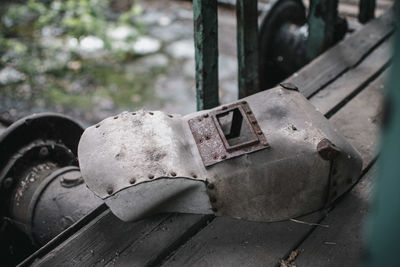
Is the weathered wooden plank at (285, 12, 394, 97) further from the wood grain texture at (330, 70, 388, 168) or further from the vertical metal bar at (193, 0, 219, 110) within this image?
the vertical metal bar at (193, 0, 219, 110)

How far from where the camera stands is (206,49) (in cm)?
202

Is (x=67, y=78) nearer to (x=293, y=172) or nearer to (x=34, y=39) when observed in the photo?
(x=34, y=39)

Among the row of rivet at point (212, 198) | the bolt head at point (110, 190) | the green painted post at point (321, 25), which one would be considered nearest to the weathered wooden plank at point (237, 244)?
the row of rivet at point (212, 198)

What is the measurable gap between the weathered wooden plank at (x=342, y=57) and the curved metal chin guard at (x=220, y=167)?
0.91 meters

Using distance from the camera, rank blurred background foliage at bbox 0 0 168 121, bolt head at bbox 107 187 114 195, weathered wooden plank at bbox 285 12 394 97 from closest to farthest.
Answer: bolt head at bbox 107 187 114 195 → weathered wooden plank at bbox 285 12 394 97 → blurred background foliage at bbox 0 0 168 121

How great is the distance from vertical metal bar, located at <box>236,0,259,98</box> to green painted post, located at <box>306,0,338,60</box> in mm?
778

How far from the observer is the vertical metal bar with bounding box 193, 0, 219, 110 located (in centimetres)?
192

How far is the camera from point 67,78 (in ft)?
14.9

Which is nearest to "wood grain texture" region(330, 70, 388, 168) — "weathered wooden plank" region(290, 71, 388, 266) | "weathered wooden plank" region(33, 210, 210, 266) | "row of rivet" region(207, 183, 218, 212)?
"weathered wooden plank" region(290, 71, 388, 266)

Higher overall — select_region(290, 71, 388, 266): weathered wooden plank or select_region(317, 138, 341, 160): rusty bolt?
select_region(317, 138, 341, 160): rusty bolt

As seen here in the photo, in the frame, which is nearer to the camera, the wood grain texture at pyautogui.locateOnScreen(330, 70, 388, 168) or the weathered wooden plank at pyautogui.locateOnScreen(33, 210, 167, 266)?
the weathered wooden plank at pyautogui.locateOnScreen(33, 210, 167, 266)

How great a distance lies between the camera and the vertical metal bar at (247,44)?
210 centimetres

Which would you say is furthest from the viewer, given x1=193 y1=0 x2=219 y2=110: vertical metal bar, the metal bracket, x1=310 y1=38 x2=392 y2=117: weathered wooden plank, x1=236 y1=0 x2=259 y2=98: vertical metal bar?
x1=310 y1=38 x2=392 y2=117: weathered wooden plank

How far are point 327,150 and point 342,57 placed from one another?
1536 mm
